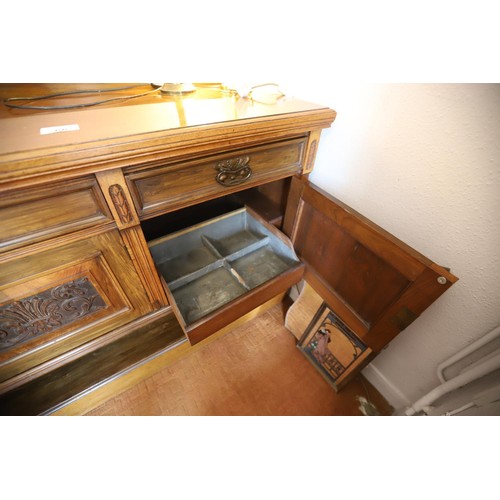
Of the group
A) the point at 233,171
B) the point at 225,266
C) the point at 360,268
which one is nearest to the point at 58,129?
the point at 233,171

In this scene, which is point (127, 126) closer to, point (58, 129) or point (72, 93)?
point (58, 129)

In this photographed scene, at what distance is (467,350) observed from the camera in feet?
1.90

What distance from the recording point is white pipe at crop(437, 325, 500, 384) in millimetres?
525

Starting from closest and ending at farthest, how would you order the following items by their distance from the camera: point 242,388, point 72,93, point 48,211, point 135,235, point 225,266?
point 48,211, point 135,235, point 72,93, point 225,266, point 242,388

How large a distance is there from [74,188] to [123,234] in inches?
5.1

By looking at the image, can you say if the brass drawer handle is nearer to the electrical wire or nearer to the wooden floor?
the electrical wire

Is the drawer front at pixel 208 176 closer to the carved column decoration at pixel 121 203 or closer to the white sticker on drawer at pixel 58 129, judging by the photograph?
the carved column decoration at pixel 121 203

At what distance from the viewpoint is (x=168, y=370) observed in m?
Result: 0.98

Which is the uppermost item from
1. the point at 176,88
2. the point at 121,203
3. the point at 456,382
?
the point at 176,88

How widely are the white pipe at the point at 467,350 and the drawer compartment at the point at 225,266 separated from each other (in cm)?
46

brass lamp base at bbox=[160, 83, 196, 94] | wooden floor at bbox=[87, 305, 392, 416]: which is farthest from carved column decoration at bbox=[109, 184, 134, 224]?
wooden floor at bbox=[87, 305, 392, 416]

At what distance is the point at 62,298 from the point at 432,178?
2.83 ft

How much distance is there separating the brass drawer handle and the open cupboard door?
0.20 meters
